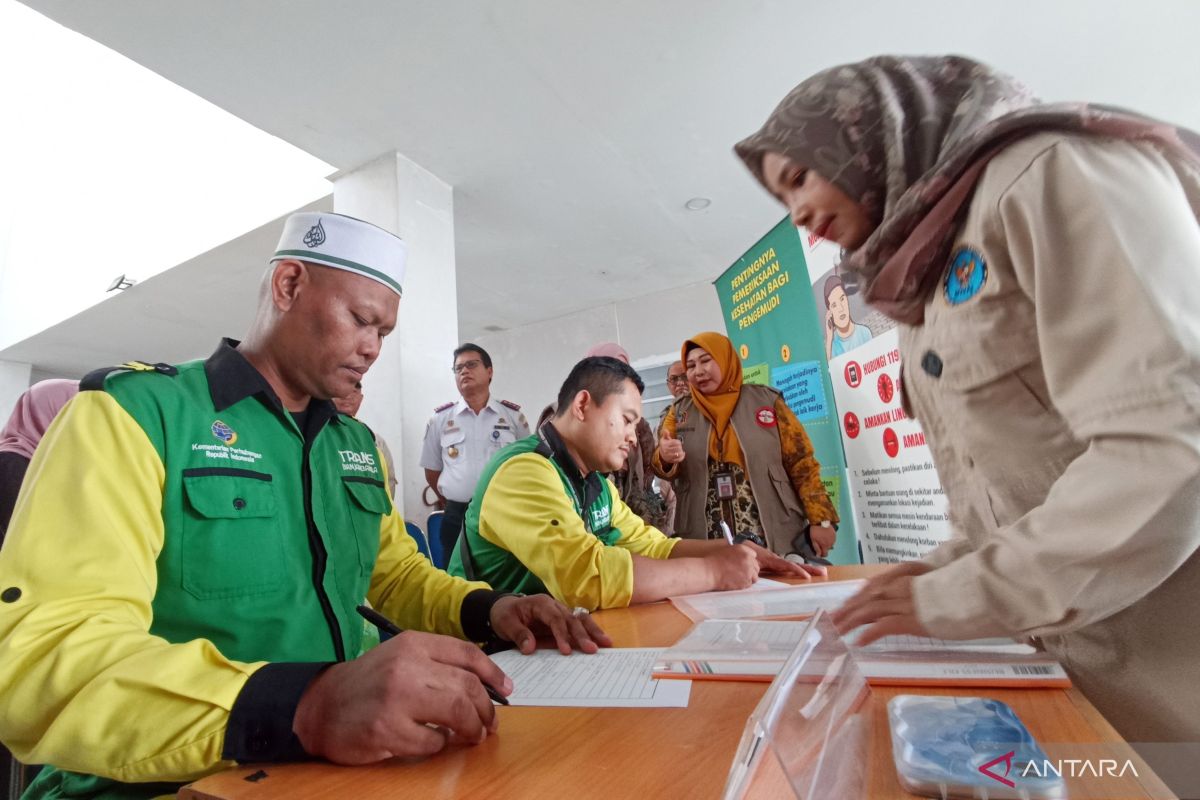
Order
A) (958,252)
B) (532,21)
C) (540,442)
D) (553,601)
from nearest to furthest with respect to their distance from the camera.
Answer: (958,252), (553,601), (540,442), (532,21)

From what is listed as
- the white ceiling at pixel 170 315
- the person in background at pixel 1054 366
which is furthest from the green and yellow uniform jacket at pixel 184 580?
the white ceiling at pixel 170 315

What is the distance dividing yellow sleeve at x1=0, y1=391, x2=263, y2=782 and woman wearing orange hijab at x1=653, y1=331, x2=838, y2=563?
7.39ft

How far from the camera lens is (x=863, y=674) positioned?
0.68 metres

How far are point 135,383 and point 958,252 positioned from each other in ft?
3.78

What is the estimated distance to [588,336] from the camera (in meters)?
6.46

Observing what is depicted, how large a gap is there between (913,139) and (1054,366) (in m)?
0.43

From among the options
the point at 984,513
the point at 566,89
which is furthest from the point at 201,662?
the point at 566,89

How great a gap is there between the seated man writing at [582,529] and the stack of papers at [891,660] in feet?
1.23

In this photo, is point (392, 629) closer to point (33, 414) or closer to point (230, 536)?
point (230, 536)

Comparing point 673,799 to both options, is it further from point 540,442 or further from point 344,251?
point 540,442

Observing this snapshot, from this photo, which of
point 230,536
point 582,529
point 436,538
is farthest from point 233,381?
point 436,538

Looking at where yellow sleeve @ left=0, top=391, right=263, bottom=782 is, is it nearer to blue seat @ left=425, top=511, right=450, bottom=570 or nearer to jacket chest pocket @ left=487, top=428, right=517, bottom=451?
blue seat @ left=425, top=511, right=450, bottom=570

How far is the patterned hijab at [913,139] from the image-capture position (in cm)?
65

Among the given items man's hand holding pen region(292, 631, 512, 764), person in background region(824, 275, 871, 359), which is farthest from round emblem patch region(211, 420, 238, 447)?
person in background region(824, 275, 871, 359)
